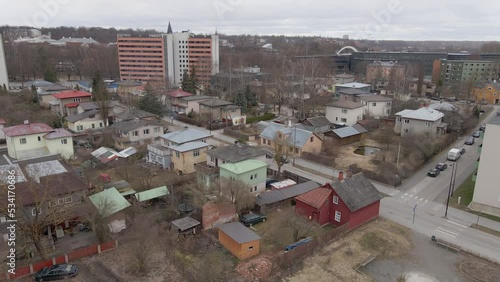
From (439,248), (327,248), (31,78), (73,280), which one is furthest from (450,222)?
(31,78)

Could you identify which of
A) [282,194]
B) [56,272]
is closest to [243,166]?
[282,194]

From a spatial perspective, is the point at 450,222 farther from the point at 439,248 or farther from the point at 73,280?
the point at 73,280

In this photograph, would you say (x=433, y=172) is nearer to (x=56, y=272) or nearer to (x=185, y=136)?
(x=185, y=136)

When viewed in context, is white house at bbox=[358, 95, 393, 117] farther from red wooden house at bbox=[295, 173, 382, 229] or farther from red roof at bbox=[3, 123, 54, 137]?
red roof at bbox=[3, 123, 54, 137]

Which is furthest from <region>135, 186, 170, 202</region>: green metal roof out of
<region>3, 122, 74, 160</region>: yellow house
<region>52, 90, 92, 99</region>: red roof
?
<region>52, 90, 92, 99</region>: red roof

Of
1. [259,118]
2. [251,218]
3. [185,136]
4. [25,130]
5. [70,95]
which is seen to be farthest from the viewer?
[259,118]

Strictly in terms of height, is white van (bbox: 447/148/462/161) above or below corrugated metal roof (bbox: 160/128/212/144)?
below
